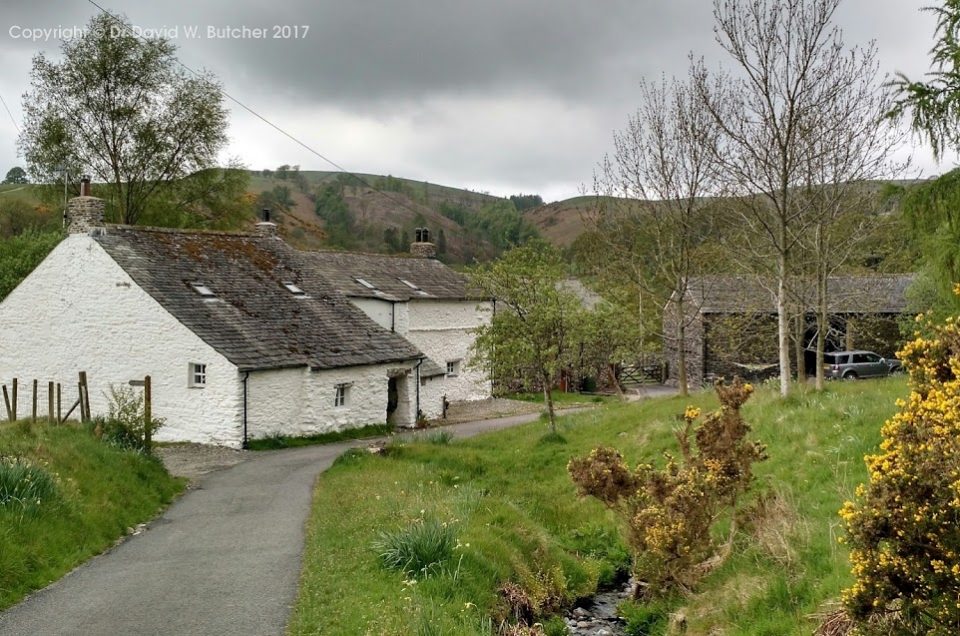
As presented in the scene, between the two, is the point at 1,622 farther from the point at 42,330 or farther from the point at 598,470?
the point at 42,330

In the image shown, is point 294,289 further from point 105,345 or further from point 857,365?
point 857,365

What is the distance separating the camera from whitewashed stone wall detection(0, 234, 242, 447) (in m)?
23.0

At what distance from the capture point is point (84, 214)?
25.5 meters

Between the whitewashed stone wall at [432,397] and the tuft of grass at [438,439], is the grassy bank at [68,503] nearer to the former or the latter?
the tuft of grass at [438,439]

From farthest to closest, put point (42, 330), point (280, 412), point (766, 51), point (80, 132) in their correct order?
point (80, 132) < point (42, 330) < point (280, 412) < point (766, 51)

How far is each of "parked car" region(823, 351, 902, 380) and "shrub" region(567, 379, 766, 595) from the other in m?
28.5

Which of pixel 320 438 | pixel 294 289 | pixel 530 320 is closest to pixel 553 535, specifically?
pixel 530 320

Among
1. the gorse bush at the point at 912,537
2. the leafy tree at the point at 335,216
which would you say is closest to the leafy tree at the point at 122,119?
the gorse bush at the point at 912,537

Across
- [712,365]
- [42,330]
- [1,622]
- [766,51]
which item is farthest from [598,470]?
[712,365]

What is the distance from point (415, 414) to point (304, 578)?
20.1m

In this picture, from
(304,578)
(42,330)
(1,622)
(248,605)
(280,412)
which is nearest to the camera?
(1,622)

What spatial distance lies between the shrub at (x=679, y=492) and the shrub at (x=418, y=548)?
253cm

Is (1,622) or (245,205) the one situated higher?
(245,205)

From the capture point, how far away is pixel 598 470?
447 inches
